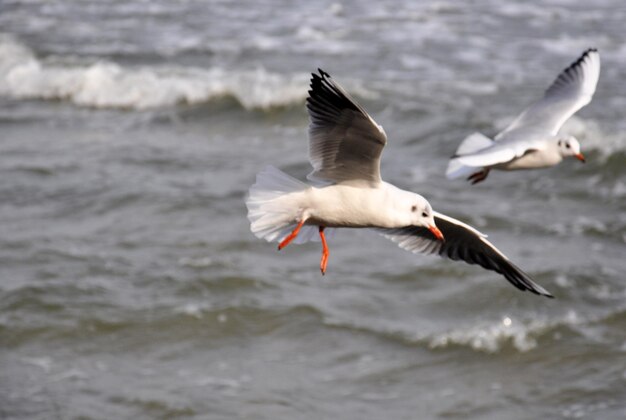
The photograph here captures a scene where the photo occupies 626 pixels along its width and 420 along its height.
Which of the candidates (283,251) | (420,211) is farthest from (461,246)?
(283,251)

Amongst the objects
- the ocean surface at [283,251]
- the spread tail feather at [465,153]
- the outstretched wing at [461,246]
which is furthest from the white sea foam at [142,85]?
the outstretched wing at [461,246]

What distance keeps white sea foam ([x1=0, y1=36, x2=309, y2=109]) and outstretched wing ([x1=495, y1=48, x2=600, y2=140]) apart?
6.79m

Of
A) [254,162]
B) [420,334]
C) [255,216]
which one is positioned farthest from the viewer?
[254,162]

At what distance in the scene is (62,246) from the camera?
30.8ft

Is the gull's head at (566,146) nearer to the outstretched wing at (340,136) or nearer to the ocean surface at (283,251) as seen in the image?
the ocean surface at (283,251)

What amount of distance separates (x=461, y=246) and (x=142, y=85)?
947 cm

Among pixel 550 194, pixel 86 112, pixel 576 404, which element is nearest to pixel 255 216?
pixel 576 404

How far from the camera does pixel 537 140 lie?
6.41m

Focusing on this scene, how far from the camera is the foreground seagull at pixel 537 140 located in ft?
19.4

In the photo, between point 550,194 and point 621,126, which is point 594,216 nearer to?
point 550,194

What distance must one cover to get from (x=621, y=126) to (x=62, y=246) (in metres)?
6.58

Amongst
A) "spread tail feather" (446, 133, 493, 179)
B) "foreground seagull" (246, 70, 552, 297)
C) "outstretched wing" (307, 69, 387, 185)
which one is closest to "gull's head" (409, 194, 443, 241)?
"foreground seagull" (246, 70, 552, 297)

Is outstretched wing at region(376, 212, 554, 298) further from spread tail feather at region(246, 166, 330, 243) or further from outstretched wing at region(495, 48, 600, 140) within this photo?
outstretched wing at region(495, 48, 600, 140)

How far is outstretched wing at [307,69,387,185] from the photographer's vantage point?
4.27 metres
